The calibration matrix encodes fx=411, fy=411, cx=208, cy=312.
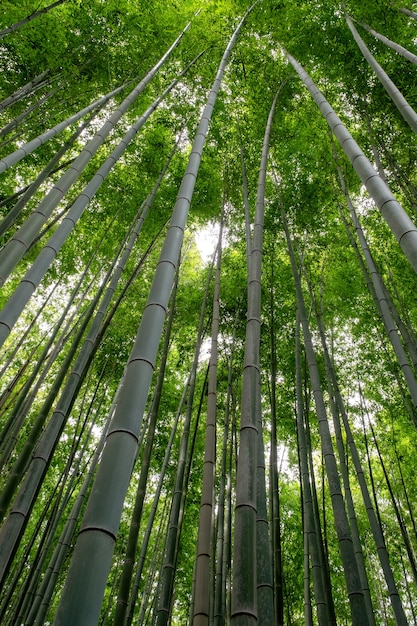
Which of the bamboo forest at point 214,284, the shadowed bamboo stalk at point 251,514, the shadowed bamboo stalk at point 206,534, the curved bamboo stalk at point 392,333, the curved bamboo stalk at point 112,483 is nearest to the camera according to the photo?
the curved bamboo stalk at point 112,483

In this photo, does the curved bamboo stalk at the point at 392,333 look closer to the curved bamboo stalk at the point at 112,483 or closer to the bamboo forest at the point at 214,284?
the bamboo forest at the point at 214,284

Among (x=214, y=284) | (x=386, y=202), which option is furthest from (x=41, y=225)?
(x=214, y=284)

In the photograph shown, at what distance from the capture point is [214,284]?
18.9ft

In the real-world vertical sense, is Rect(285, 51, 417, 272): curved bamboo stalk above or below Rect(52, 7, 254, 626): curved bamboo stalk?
above

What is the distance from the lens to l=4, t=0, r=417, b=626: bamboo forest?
1.92 metres

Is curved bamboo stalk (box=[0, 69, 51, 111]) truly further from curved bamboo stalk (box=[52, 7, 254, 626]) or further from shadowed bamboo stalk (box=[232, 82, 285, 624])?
curved bamboo stalk (box=[52, 7, 254, 626])

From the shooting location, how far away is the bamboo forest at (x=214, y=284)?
1.92 metres

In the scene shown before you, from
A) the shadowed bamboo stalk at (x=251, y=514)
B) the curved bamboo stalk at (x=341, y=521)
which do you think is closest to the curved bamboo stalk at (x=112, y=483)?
the shadowed bamboo stalk at (x=251, y=514)

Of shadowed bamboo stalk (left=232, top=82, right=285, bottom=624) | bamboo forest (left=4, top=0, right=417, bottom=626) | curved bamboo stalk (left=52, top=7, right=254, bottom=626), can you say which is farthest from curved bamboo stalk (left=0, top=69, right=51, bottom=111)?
curved bamboo stalk (left=52, top=7, right=254, bottom=626)

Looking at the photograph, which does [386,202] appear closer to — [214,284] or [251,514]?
[251,514]

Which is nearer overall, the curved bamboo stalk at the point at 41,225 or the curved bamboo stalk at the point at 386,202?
the curved bamboo stalk at the point at 386,202

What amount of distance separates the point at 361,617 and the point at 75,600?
67.1 inches

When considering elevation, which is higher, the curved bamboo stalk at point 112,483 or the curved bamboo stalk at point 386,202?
the curved bamboo stalk at point 386,202

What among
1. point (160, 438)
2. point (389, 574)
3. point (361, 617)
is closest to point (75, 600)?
point (361, 617)
